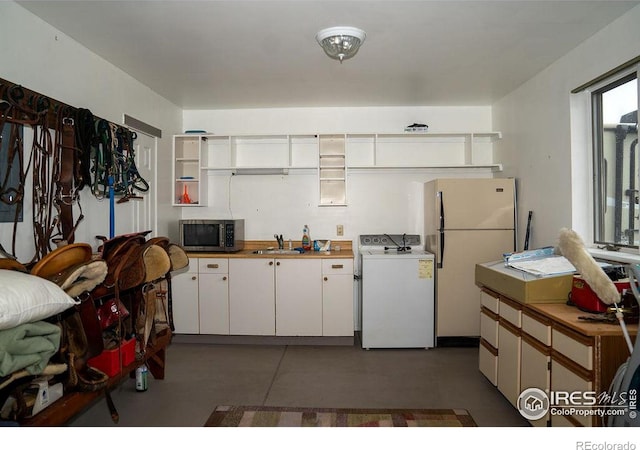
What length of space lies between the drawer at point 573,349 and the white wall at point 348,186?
98.9 inches

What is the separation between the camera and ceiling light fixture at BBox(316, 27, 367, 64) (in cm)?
252

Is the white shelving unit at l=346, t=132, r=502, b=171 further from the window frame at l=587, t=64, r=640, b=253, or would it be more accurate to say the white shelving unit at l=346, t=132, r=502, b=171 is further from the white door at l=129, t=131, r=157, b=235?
the white door at l=129, t=131, r=157, b=235

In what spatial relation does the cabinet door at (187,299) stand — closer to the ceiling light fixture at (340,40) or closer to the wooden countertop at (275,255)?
the wooden countertop at (275,255)

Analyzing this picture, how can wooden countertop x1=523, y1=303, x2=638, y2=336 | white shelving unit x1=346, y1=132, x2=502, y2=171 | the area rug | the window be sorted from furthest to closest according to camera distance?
1. white shelving unit x1=346, y1=132, x2=502, y2=171
2. the window
3. the area rug
4. wooden countertop x1=523, y1=303, x2=638, y2=336

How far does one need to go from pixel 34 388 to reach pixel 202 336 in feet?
7.73

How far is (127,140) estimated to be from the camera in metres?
3.26

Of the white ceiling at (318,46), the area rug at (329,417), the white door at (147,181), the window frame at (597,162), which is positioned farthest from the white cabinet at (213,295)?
the window frame at (597,162)

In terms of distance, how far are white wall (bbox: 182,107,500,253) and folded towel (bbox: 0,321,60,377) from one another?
9.98 feet

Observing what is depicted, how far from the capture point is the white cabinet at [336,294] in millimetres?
3895

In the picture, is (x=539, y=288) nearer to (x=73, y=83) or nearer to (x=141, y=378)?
(x=141, y=378)

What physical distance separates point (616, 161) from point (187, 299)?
393 centimetres

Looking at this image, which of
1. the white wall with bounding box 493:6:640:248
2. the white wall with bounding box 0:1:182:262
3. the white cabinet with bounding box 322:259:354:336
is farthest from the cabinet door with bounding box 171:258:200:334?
the white wall with bounding box 493:6:640:248

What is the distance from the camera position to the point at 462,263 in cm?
→ 383
